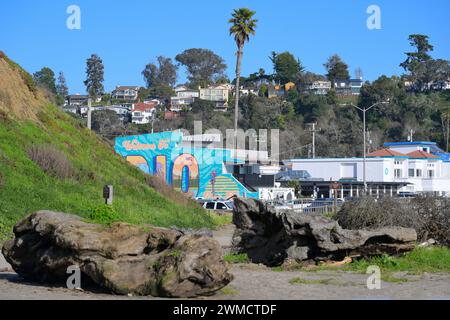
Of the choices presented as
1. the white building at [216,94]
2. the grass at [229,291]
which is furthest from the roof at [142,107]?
the grass at [229,291]

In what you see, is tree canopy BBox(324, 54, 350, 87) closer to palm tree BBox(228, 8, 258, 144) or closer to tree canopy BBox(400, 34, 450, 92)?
tree canopy BBox(400, 34, 450, 92)

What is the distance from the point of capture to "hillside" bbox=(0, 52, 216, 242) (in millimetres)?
25656

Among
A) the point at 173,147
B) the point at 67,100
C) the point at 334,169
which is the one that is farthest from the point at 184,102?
the point at 173,147

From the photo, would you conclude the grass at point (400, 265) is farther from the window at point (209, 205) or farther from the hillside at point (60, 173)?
the window at point (209, 205)

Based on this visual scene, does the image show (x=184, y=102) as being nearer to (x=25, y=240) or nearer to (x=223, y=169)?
(x=223, y=169)

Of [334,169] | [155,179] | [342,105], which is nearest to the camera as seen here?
[155,179]

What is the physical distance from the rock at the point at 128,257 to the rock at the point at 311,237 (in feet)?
16.3

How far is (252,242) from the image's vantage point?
19.1m

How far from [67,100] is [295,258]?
157 metres

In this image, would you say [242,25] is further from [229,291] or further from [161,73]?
[161,73]

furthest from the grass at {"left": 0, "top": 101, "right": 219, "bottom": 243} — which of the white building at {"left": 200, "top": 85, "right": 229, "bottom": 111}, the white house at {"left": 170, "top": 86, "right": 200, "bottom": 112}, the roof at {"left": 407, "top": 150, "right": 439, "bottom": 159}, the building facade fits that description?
the white building at {"left": 200, "top": 85, "right": 229, "bottom": 111}

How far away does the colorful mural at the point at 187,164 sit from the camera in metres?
59.6

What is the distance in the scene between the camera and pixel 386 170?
2773 inches

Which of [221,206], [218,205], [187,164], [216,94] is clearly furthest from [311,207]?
[216,94]
